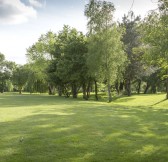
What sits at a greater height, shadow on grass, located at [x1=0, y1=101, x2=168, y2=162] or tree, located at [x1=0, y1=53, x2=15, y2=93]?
tree, located at [x1=0, y1=53, x2=15, y2=93]

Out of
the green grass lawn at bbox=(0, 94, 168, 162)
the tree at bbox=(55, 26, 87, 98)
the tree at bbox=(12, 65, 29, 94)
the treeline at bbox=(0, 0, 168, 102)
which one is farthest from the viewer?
the tree at bbox=(12, 65, 29, 94)

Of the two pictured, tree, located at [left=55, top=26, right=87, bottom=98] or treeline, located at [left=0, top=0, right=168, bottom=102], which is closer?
treeline, located at [left=0, top=0, right=168, bottom=102]

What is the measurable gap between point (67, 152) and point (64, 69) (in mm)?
45426

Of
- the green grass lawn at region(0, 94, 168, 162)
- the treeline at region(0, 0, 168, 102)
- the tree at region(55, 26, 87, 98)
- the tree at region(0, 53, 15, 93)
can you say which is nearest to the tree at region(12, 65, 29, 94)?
the tree at region(0, 53, 15, 93)

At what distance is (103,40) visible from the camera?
48156mm

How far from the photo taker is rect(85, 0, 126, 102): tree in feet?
158

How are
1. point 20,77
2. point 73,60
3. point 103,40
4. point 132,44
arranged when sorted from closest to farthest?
point 103,40 < point 73,60 < point 132,44 < point 20,77

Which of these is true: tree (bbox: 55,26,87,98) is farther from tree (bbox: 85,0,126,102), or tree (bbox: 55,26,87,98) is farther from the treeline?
tree (bbox: 85,0,126,102)

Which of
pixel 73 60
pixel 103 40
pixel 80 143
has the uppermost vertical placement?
pixel 103 40

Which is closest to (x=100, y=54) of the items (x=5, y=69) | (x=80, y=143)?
(x=80, y=143)

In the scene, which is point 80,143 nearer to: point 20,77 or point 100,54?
point 100,54

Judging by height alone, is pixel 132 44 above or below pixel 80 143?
above

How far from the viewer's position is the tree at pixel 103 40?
4819cm

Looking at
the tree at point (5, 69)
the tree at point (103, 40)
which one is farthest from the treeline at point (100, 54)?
the tree at point (5, 69)
